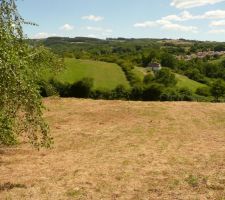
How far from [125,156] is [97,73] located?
68.8m

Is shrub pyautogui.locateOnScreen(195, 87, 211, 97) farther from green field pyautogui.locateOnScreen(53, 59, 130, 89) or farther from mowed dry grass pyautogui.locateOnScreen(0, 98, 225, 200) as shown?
mowed dry grass pyautogui.locateOnScreen(0, 98, 225, 200)

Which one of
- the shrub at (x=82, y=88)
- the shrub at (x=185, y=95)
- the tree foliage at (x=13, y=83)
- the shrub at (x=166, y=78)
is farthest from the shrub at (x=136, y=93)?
the tree foliage at (x=13, y=83)

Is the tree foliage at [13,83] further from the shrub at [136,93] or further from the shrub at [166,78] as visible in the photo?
the shrub at [166,78]

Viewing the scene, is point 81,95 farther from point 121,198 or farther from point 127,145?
point 121,198

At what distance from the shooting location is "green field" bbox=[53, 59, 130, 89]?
242ft

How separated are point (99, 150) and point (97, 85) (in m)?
57.1

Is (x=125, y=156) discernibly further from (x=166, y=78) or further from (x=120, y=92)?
(x=166, y=78)

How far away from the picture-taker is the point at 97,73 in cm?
8306

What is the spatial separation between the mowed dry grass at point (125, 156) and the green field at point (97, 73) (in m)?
47.5

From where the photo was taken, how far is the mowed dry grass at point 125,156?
10.9 metres

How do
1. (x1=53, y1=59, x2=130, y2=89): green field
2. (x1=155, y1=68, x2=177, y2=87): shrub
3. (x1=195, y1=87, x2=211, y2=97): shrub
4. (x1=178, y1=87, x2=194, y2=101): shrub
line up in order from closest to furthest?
(x1=178, y1=87, x2=194, y2=101): shrub, (x1=195, y1=87, x2=211, y2=97): shrub, (x1=53, y1=59, x2=130, y2=89): green field, (x1=155, y1=68, x2=177, y2=87): shrub

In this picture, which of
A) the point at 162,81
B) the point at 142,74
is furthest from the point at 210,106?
the point at 142,74

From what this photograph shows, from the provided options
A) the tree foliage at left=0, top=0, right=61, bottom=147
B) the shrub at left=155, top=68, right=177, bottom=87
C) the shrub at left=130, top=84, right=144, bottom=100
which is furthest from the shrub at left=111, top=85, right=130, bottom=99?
the tree foliage at left=0, top=0, right=61, bottom=147

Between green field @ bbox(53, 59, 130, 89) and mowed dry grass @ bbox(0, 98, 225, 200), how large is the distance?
47.5 meters
